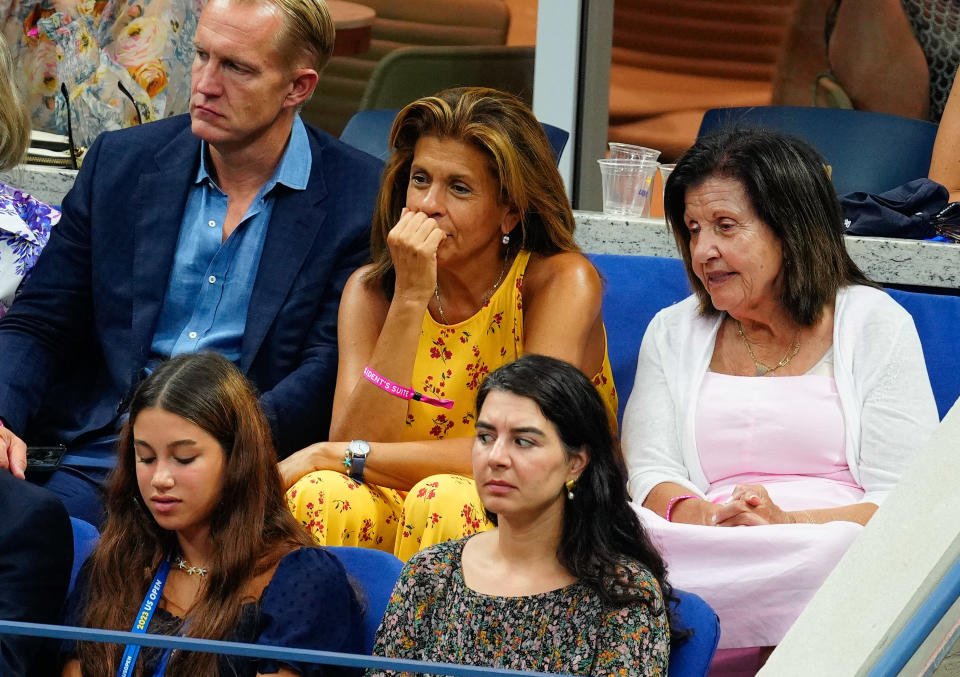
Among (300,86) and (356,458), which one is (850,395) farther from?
(300,86)

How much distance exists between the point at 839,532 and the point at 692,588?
10.2 inches

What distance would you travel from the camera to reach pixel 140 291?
8.45ft

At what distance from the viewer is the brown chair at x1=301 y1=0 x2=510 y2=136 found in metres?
4.49

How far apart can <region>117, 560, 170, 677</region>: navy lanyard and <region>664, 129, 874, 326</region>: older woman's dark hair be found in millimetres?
1221

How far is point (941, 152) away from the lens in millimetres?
3312

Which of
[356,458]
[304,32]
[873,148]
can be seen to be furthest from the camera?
[873,148]

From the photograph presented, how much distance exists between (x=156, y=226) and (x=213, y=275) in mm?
152

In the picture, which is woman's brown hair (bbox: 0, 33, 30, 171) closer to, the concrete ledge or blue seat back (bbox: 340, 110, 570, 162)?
blue seat back (bbox: 340, 110, 570, 162)

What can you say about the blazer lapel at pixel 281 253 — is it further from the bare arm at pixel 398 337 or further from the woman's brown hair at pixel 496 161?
the bare arm at pixel 398 337

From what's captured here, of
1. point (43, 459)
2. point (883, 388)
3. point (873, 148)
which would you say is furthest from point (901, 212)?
point (43, 459)

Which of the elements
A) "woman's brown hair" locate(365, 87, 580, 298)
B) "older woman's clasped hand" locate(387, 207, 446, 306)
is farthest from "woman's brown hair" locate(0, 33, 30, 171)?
"older woman's clasped hand" locate(387, 207, 446, 306)

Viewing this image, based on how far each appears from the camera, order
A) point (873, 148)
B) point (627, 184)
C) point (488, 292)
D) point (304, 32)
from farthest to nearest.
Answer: point (873, 148) < point (627, 184) < point (304, 32) < point (488, 292)

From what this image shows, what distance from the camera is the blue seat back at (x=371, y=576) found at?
6.25 feet

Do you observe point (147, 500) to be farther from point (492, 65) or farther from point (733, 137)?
point (492, 65)
